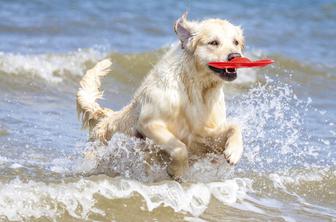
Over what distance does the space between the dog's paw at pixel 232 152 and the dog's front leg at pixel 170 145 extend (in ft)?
1.15

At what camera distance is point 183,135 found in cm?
678

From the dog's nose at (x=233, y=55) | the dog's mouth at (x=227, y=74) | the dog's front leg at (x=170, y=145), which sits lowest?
the dog's front leg at (x=170, y=145)

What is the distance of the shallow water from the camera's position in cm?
641

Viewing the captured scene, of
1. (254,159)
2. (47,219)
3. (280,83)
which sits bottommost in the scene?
(47,219)

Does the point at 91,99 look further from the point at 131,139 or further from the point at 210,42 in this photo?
the point at 210,42

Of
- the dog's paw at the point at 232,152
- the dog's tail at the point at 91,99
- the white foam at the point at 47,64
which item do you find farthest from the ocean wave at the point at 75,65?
the dog's paw at the point at 232,152

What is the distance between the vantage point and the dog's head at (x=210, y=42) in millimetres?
6453

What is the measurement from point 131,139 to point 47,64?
Result: 606 cm

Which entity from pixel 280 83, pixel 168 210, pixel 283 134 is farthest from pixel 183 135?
pixel 280 83

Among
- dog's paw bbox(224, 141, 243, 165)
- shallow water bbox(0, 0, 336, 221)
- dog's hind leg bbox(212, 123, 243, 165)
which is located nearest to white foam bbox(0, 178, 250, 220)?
shallow water bbox(0, 0, 336, 221)

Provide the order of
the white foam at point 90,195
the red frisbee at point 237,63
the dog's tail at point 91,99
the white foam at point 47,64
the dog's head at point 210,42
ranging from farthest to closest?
the white foam at point 47,64
the dog's tail at point 91,99
the dog's head at point 210,42
the red frisbee at point 237,63
the white foam at point 90,195

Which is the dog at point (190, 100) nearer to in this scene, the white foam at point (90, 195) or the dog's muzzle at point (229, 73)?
the dog's muzzle at point (229, 73)

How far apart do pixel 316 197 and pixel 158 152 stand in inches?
61.1

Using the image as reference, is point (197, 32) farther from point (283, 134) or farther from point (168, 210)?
point (283, 134)
